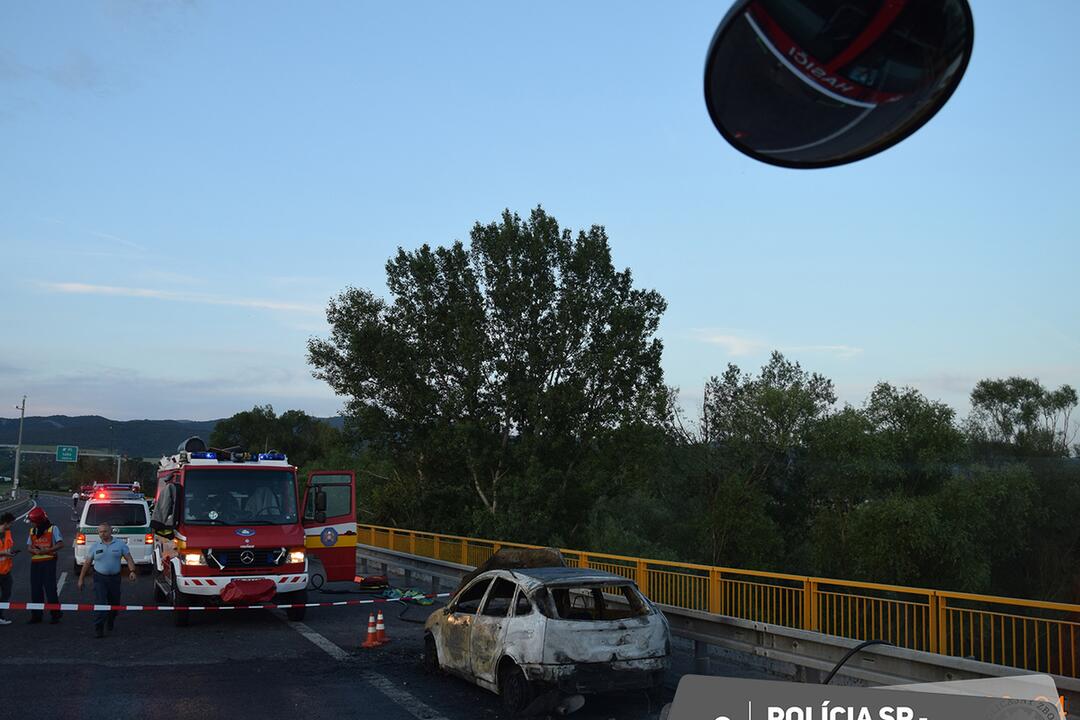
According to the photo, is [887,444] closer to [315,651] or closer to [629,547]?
[629,547]

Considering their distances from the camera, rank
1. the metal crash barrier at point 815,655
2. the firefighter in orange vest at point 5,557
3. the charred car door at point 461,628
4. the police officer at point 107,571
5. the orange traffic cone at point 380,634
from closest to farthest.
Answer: the metal crash barrier at point 815,655 < the charred car door at point 461,628 < the orange traffic cone at point 380,634 < the police officer at point 107,571 < the firefighter in orange vest at point 5,557

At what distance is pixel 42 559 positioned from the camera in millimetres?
14797

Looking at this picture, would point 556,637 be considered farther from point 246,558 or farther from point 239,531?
point 239,531

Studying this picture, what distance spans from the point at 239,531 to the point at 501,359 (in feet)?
93.9

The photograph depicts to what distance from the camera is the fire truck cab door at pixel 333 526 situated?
16547mm

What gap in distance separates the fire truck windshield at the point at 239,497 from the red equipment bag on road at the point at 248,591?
1.15 m

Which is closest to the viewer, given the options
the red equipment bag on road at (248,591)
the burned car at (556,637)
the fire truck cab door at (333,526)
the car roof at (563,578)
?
the burned car at (556,637)

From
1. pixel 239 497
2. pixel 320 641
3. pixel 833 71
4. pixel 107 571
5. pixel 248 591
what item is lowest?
pixel 320 641

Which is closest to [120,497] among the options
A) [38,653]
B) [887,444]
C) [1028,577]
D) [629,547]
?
[38,653]

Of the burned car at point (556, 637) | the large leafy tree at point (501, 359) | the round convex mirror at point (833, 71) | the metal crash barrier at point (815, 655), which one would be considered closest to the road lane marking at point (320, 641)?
the burned car at point (556, 637)

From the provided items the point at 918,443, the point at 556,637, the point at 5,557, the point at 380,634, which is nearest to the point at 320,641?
the point at 380,634

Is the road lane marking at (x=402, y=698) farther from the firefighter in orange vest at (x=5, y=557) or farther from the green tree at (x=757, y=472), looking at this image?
the green tree at (x=757, y=472)

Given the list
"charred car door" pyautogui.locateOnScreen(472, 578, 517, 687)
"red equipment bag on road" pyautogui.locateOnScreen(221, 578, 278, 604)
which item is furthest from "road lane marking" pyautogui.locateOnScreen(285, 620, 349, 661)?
"charred car door" pyautogui.locateOnScreen(472, 578, 517, 687)

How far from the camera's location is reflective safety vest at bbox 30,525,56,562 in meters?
14.6
